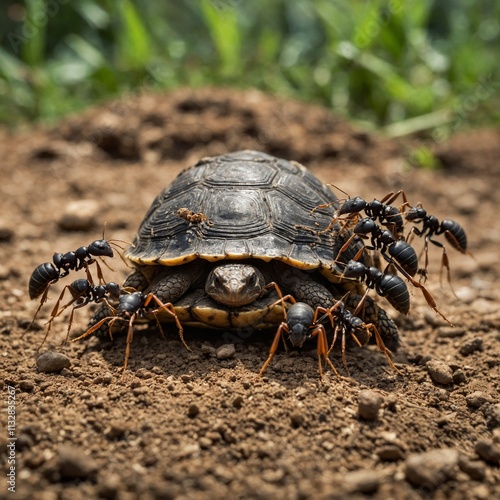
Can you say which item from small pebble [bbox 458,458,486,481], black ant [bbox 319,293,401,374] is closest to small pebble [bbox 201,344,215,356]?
black ant [bbox 319,293,401,374]

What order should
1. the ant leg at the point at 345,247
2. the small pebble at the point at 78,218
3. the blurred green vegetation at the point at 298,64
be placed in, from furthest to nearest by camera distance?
1. the blurred green vegetation at the point at 298,64
2. the small pebble at the point at 78,218
3. the ant leg at the point at 345,247

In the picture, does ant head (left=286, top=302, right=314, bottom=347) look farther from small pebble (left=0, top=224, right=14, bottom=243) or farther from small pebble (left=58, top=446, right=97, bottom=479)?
small pebble (left=0, top=224, right=14, bottom=243)

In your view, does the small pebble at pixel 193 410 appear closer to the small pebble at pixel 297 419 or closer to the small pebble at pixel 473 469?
the small pebble at pixel 297 419

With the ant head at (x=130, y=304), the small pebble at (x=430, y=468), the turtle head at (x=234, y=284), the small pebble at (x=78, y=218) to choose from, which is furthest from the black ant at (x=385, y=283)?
the small pebble at (x=78, y=218)

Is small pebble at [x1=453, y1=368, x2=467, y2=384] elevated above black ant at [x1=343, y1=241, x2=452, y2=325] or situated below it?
below

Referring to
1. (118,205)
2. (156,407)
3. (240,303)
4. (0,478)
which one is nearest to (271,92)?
(118,205)
